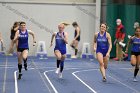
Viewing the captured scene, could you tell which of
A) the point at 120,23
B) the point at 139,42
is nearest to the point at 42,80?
Answer: the point at 139,42

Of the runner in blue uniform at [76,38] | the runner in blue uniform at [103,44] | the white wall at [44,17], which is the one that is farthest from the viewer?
the white wall at [44,17]

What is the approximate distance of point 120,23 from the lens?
24.3 metres

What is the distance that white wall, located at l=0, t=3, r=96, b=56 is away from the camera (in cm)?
2659

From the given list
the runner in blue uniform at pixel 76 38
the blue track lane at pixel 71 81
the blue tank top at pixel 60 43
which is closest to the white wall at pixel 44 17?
the runner in blue uniform at pixel 76 38

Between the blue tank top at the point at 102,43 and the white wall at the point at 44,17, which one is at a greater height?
the white wall at the point at 44,17

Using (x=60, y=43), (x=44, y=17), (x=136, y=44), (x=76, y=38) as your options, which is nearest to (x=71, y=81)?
(x=60, y=43)

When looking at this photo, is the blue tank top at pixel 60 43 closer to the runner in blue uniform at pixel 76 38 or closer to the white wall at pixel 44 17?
the runner in blue uniform at pixel 76 38

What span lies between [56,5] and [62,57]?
11.8 metres

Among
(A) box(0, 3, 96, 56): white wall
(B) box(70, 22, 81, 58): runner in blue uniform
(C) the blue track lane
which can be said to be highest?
(A) box(0, 3, 96, 56): white wall

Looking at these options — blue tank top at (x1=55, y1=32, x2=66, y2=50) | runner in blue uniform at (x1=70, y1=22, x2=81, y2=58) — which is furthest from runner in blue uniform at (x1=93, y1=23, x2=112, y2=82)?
runner in blue uniform at (x1=70, y1=22, x2=81, y2=58)

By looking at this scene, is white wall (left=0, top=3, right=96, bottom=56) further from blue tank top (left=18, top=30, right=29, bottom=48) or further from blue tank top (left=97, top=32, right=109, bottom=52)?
blue tank top (left=97, top=32, right=109, bottom=52)

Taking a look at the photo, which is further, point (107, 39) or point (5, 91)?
point (107, 39)

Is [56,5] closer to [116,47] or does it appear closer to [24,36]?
[116,47]

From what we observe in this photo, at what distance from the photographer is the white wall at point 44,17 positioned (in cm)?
2659
